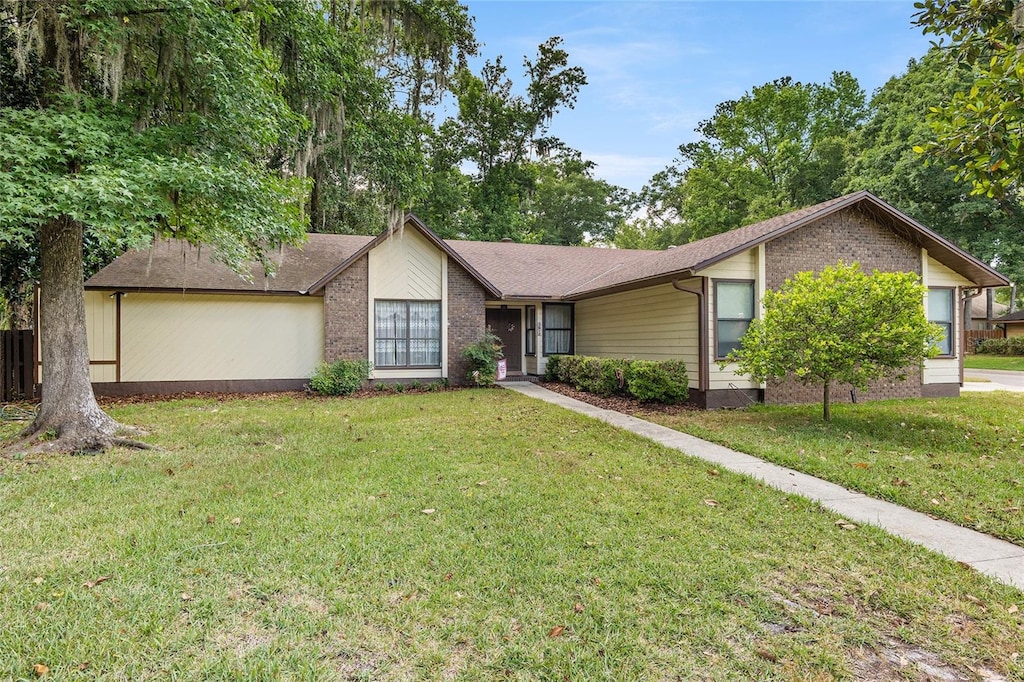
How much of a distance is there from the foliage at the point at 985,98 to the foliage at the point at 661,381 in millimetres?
6010

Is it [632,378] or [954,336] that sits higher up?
[954,336]

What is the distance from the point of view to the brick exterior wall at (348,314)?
1254 cm

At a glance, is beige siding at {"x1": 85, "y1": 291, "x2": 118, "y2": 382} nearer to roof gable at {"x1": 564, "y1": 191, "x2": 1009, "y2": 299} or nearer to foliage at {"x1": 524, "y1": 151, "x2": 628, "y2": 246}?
roof gable at {"x1": 564, "y1": 191, "x2": 1009, "y2": 299}

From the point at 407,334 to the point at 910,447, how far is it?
10.5m

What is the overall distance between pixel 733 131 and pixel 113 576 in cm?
3299

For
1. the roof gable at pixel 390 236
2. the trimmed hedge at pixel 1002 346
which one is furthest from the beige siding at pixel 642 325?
the trimmed hedge at pixel 1002 346

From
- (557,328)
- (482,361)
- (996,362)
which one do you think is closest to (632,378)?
(482,361)

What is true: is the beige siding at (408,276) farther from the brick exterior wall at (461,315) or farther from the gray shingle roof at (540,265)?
the gray shingle roof at (540,265)

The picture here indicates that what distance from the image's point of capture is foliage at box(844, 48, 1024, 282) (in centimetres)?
2300

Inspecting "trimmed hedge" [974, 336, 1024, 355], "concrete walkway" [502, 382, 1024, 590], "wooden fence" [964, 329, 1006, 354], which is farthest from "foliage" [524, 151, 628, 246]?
"concrete walkway" [502, 382, 1024, 590]

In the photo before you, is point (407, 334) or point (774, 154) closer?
point (407, 334)

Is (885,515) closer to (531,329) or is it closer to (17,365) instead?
(531,329)

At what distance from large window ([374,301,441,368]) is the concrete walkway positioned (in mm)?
7498

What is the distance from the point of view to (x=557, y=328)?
627 inches
